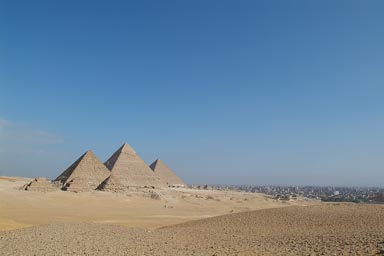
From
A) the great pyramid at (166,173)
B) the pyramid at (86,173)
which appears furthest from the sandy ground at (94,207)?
the great pyramid at (166,173)

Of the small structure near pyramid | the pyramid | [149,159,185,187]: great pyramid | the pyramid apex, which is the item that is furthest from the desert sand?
[149,159,185,187]: great pyramid

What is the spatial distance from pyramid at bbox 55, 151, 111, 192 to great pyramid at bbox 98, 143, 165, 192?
263 inches

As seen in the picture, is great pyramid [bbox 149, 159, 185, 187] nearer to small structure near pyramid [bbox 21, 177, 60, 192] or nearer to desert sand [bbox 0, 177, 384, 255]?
small structure near pyramid [bbox 21, 177, 60, 192]

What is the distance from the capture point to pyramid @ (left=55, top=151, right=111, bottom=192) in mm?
49000

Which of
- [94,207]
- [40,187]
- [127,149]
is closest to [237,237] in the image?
[94,207]

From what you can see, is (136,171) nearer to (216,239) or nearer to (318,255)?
(216,239)

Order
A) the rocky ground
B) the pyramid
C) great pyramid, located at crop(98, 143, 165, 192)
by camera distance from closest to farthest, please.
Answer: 1. the rocky ground
2. the pyramid
3. great pyramid, located at crop(98, 143, 165, 192)

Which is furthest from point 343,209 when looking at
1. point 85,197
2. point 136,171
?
point 136,171

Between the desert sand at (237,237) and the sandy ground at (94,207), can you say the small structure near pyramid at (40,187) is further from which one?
the desert sand at (237,237)

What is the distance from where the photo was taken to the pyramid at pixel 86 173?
161 ft

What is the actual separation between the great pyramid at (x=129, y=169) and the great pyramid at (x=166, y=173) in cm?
1700

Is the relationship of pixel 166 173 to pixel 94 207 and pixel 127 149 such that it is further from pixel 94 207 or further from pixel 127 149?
pixel 94 207

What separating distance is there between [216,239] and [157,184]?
A: 5534cm

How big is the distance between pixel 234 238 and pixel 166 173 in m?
75.0
